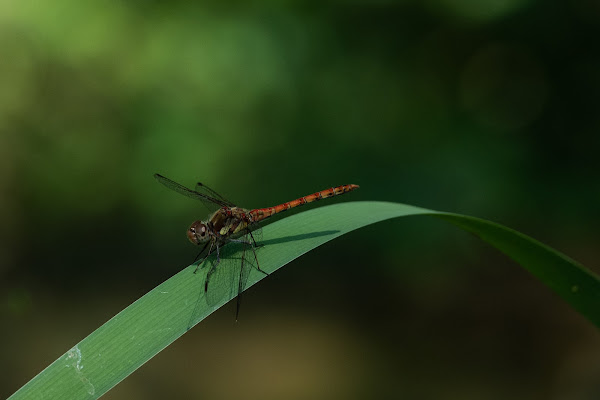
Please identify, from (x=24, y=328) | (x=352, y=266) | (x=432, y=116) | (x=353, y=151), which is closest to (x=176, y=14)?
(x=353, y=151)

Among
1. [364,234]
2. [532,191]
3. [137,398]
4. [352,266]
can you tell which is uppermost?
[532,191]

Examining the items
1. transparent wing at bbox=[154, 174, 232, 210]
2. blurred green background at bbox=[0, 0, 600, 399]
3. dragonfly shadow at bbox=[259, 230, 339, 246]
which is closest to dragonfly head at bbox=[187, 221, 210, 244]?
transparent wing at bbox=[154, 174, 232, 210]

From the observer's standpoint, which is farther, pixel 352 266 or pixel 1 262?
pixel 1 262

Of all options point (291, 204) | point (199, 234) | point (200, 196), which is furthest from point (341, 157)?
point (199, 234)

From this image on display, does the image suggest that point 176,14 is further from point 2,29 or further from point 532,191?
point 532,191

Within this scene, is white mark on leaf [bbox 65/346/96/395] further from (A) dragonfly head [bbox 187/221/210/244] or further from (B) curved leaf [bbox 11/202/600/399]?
(A) dragonfly head [bbox 187/221/210/244]

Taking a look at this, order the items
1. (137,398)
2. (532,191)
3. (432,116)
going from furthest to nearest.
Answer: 1. (137,398)
2. (432,116)
3. (532,191)

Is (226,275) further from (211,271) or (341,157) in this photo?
(341,157)

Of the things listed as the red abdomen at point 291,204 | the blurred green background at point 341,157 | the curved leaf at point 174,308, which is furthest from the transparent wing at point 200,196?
the blurred green background at point 341,157
